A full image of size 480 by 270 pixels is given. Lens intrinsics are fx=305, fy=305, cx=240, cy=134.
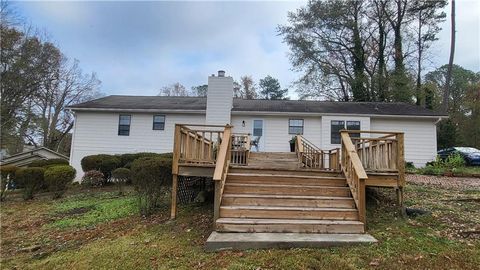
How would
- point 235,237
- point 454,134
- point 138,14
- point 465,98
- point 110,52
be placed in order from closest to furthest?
point 235,237 < point 138,14 < point 110,52 < point 454,134 < point 465,98

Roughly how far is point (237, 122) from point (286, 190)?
386 inches

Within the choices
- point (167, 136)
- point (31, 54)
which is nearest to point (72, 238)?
point (167, 136)

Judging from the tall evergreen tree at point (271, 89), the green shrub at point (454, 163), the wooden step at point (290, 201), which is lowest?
the wooden step at point (290, 201)

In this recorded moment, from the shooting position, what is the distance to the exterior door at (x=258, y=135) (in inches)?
614

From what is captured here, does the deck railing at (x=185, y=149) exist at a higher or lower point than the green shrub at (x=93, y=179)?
higher

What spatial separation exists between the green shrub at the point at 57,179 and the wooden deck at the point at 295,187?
6363mm

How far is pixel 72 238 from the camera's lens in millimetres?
5980

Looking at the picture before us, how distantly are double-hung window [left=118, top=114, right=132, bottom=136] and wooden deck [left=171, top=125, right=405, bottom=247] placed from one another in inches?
387

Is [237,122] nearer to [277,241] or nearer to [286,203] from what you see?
[286,203]

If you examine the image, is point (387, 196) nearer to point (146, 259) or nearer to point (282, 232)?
point (282, 232)

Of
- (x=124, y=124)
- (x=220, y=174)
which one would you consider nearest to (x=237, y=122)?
(x=124, y=124)

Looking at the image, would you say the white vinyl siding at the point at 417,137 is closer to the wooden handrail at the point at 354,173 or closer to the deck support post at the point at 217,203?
the wooden handrail at the point at 354,173

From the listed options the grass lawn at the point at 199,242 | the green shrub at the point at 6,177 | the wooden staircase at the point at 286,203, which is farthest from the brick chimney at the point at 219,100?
the wooden staircase at the point at 286,203

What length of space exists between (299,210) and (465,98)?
31.7 m
